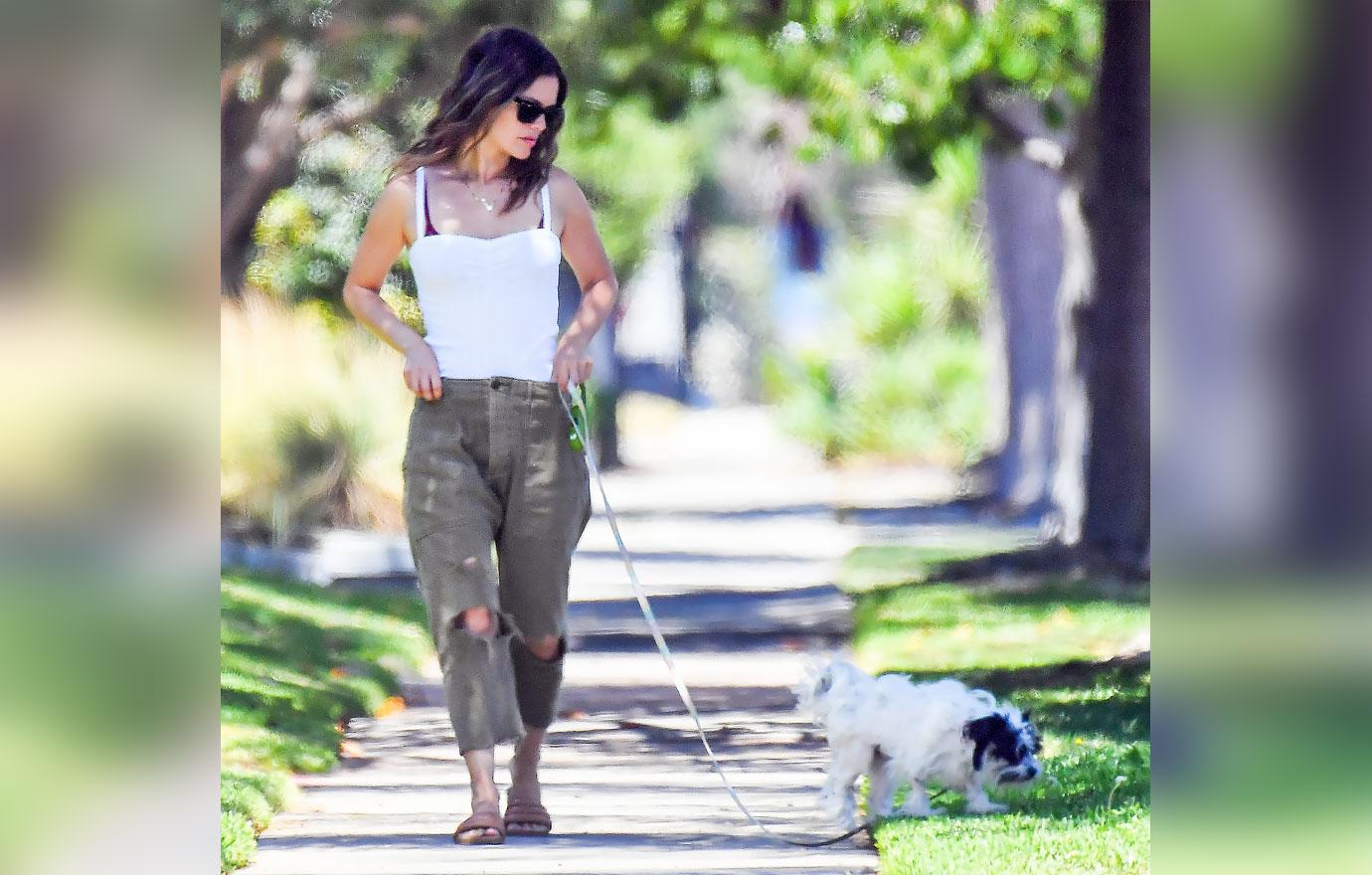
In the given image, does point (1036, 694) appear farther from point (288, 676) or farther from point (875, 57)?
point (875, 57)

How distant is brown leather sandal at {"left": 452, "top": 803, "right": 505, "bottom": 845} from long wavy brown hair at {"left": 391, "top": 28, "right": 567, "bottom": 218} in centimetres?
167

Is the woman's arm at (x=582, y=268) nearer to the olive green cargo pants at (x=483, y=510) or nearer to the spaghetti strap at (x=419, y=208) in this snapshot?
the olive green cargo pants at (x=483, y=510)

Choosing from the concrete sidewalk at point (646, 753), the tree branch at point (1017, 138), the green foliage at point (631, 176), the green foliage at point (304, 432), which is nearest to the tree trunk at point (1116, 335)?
the tree branch at point (1017, 138)

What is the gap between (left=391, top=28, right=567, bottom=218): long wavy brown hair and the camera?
5750 mm

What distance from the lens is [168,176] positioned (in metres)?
3.84

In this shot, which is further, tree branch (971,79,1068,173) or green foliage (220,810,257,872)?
tree branch (971,79,1068,173)

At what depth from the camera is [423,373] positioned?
18.5 ft

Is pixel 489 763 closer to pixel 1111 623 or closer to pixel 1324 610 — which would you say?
pixel 1324 610

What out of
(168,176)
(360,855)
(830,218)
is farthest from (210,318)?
(830,218)

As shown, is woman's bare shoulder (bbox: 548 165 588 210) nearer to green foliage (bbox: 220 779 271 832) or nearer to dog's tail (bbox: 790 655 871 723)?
dog's tail (bbox: 790 655 871 723)

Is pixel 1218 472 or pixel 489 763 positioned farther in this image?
pixel 489 763

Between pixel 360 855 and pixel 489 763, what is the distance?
478 millimetres

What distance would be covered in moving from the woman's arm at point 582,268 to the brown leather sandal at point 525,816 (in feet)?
4.11

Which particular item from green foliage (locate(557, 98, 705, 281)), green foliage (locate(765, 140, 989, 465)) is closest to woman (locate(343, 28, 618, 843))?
green foliage (locate(557, 98, 705, 281))
